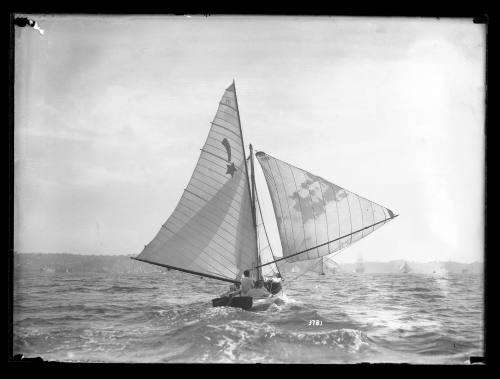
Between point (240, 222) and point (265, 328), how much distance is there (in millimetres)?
3888

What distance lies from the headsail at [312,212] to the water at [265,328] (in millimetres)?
1444

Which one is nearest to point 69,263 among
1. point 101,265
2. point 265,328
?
point 101,265

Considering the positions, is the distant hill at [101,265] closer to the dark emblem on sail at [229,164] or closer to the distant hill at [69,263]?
the distant hill at [69,263]

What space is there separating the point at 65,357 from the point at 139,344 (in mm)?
1054

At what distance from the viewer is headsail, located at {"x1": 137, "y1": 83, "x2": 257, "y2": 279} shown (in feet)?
31.6

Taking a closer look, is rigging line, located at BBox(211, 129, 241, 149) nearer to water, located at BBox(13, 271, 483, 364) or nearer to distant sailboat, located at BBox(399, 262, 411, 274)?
water, located at BBox(13, 271, 483, 364)

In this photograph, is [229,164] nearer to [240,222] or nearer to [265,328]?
[240,222]

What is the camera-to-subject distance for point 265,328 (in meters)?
A: 7.10

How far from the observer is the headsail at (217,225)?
9.64 metres

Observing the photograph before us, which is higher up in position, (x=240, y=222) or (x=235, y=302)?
(x=240, y=222)

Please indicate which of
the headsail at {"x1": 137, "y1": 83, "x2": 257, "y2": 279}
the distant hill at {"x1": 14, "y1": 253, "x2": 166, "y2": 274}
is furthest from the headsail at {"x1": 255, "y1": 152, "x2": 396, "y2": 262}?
the distant hill at {"x1": 14, "y1": 253, "x2": 166, "y2": 274}

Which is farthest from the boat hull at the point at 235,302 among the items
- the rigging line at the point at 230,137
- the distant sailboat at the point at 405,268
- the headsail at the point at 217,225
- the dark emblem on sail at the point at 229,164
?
the distant sailboat at the point at 405,268
